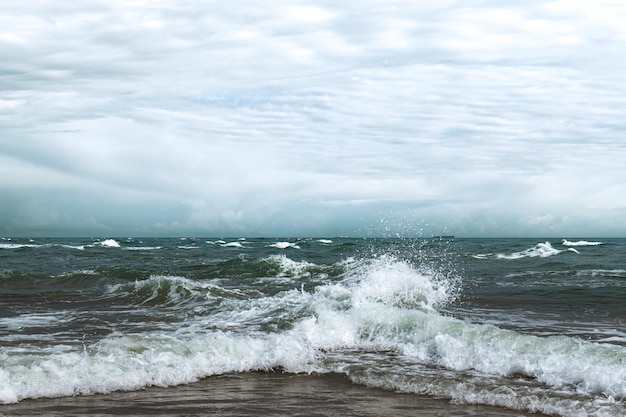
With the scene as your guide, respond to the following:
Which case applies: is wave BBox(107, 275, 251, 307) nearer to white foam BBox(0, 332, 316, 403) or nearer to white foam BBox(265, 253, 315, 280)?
white foam BBox(265, 253, 315, 280)

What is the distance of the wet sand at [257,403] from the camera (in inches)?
286

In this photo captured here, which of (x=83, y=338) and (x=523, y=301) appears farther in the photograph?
(x=523, y=301)

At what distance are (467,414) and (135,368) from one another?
453 centimetres

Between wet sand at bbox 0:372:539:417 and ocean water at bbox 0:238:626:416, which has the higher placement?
ocean water at bbox 0:238:626:416

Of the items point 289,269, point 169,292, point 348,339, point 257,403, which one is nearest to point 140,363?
point 257,403

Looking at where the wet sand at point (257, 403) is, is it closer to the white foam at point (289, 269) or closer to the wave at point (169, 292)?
the wave at point (169, 292)

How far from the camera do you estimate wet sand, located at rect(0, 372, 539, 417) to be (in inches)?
286

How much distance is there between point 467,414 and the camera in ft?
23.6

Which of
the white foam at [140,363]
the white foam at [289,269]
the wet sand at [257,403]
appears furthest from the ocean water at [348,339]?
the white foam at [289,269]

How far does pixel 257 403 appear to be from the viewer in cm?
771

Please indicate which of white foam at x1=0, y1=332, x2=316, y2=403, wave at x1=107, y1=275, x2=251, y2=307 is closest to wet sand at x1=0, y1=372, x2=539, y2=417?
white foam at x1=0, y1=332, x2=316, y2=403

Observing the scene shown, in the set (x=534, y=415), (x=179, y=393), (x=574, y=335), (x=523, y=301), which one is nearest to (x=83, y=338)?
(x=179, y=393)

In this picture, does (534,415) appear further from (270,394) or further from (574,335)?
(574,335)

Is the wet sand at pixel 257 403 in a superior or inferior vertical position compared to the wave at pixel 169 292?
inferior
